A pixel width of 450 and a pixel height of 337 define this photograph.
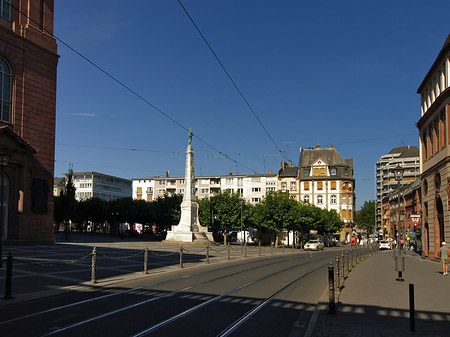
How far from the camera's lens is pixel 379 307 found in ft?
35.9

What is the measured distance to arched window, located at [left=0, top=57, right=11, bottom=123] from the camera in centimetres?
3328

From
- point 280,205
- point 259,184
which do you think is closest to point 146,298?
point 280,205

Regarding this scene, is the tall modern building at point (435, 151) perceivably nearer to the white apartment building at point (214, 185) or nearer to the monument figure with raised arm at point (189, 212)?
the monument figure with raised arm at point (189, 212)

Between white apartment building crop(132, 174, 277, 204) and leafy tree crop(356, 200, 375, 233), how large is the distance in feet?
180

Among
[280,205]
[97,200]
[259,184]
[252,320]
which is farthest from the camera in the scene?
[259,184]

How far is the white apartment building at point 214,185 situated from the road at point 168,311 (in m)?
90.6

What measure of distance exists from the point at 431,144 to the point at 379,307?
26.6 m

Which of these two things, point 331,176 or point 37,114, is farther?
point 331,176

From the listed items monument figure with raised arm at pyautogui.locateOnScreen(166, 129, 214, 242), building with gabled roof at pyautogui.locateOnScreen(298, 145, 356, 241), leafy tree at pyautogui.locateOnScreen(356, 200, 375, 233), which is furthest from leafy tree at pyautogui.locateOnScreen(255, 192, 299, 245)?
leafy tree at pyautogui.locateOnScreen(356, 200, 375, 233)

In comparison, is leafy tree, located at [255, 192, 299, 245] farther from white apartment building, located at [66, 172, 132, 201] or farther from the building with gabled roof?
white apartment building, located at [66, 172, 132, 201]

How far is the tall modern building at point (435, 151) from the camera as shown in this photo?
2856 cm

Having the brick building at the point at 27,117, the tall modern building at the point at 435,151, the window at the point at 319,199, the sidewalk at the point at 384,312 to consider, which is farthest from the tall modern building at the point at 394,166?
the sidewalk at the point at 384,312

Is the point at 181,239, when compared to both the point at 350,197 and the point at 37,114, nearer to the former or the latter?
the point at 37,114

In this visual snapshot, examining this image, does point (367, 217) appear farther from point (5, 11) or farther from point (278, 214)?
point (5, 11)
